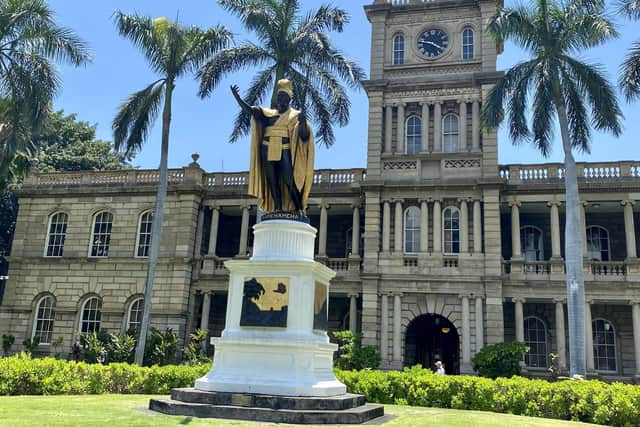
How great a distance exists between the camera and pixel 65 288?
2928 cm

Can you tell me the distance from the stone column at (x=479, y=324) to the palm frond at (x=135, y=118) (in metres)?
14.8

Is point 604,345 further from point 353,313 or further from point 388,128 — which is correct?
point 388,128

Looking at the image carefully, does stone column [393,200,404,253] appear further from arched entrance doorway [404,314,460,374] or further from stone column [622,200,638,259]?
stone column [622,200,638,259]

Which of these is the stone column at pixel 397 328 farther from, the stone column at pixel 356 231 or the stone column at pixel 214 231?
the stone column at pixel 214 231

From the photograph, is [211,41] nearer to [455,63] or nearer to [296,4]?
[296,4]

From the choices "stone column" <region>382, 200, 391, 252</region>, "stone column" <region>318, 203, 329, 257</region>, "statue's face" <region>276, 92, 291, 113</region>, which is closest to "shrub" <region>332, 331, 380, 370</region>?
"stone column" <region>382, 200, 391, 252</region>

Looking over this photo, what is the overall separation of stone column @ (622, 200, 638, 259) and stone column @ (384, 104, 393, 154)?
10038 mm

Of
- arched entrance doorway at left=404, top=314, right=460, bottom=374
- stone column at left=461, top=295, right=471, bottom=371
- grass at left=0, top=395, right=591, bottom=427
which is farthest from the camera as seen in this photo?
arched entrance doorway at left=404, top=314, right=460, bottom=374

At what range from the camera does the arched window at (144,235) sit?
2936 centimetres

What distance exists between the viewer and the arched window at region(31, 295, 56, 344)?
29141 millimetres

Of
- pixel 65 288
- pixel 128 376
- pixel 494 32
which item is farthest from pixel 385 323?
pixel 65 288

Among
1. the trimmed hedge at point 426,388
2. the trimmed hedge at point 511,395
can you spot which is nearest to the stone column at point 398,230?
the trimmed hedge at point 426,388

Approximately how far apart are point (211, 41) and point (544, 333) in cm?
1866

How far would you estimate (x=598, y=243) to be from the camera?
A: 2741 cm
